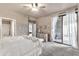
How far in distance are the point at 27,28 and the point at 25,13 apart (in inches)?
9.1

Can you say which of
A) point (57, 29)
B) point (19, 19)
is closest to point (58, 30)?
point (57, 29)

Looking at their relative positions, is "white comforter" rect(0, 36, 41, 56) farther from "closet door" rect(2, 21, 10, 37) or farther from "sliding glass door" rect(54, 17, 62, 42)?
"sliding glass door" rect(54, 17, 62, 42)

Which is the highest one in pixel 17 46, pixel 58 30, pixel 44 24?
pixel 44 24

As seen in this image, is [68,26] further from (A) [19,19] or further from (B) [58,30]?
(A) [19,19]

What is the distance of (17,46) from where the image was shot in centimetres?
118

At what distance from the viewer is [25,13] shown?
4.61ft

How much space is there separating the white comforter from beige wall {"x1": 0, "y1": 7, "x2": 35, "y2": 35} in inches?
4.5

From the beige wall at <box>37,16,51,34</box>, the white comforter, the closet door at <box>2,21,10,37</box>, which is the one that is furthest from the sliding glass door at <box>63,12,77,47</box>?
the closet door at <box>2,21,10,37</box>

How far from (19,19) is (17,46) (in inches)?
17.1

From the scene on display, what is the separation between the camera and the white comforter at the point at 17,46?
41.9 inches

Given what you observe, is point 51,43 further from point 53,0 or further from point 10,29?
point 53,0

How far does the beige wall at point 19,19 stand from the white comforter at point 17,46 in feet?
0.37

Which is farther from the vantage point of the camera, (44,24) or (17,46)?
(44,24)

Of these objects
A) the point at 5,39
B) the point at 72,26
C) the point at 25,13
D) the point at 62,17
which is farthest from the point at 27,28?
the point at 72,26
